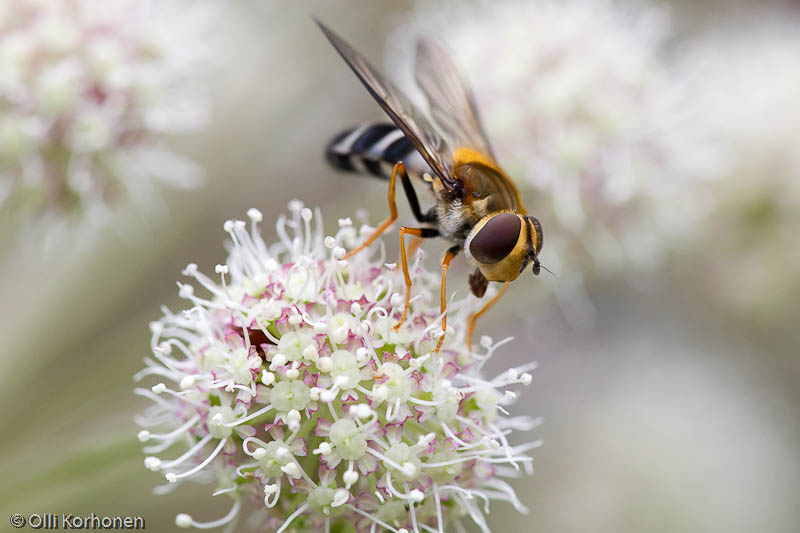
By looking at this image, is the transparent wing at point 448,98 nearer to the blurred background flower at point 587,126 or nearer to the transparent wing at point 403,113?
the transparent wing at point 403,113

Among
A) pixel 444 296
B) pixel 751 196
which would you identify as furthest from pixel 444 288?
pixel 751 196

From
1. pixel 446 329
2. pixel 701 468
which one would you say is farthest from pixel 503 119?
pixel 701 468

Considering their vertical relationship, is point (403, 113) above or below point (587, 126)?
above

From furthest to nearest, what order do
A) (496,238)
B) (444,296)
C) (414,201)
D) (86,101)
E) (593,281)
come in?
(593,281), (86,101), (414,201), (444,296), (496,238)

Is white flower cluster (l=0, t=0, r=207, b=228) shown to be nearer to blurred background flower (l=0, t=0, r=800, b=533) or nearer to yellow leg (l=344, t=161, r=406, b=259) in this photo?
blurred background flower (l=0, t=0, r=800, b=533)

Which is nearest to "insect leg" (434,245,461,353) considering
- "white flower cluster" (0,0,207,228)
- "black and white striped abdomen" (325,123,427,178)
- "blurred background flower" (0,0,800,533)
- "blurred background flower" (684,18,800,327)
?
"black and white striped abdomen" (325,123,427,178)

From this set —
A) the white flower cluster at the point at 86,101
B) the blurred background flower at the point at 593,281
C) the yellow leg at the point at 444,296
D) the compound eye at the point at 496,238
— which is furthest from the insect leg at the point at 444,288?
the white flower cluster at the point at 86,101

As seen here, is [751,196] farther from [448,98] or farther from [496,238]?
[496,238]
